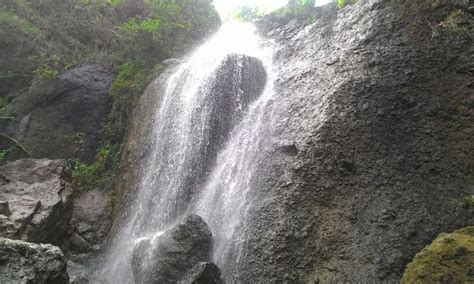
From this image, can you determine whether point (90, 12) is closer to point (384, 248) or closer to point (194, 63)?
point (194, 63)

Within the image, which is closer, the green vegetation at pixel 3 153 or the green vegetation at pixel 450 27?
the green vegetation at pixel 450 27

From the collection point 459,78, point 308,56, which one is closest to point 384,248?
point 459,78

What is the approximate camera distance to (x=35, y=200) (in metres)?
7.71

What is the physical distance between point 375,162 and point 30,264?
5.03m

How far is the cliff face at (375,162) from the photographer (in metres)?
5.05

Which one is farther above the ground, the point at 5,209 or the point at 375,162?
the point at 5,209

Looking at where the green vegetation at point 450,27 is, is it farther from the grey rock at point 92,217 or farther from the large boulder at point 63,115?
the large boulder at point 63,115

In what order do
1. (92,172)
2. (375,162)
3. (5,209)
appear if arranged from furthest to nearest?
(92,172) → (5,209) → (375,162)

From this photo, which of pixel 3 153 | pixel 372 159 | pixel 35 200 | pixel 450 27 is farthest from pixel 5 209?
pixel 450 27

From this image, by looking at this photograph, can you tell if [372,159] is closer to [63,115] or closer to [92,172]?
[92,172]

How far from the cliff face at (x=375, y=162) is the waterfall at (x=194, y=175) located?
60 centimetres

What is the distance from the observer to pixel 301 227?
18.4 ft

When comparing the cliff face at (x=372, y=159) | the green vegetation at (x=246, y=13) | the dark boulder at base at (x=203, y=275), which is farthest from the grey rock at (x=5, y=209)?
the green vegetation at (x=246, y=13)

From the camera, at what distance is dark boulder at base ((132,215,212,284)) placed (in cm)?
611
